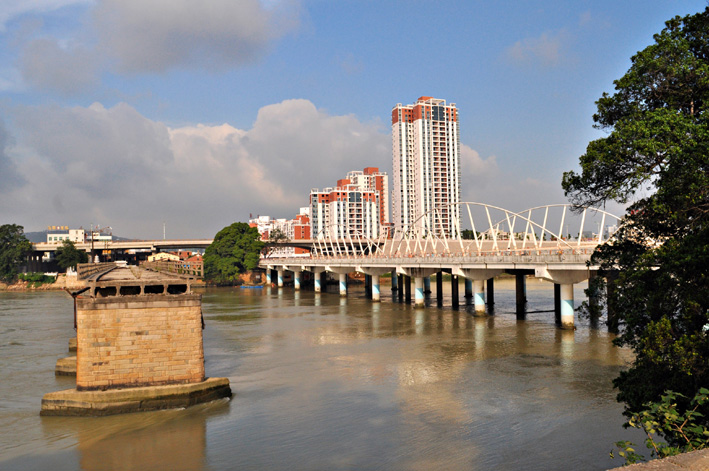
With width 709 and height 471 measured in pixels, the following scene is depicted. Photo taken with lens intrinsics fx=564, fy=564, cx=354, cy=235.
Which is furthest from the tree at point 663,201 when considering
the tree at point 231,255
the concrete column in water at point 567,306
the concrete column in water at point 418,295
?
the tree at point 231,255

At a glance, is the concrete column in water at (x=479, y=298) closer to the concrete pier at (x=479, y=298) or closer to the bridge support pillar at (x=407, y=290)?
the concrete pier at (x=479, y=298)

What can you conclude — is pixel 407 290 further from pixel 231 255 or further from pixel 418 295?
pixel 231 255

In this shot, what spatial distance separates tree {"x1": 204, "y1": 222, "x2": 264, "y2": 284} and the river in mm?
82481

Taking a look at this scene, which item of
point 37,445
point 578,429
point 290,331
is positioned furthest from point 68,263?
point 578,429

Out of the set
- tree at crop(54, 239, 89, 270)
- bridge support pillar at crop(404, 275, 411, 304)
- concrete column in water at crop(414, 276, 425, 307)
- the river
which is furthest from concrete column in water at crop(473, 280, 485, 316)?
tree at crop(54, 239, 89, 270)

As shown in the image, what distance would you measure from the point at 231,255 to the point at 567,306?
97.0m

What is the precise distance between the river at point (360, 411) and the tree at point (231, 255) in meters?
82.5

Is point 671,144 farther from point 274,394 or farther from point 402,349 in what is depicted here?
point 402,349

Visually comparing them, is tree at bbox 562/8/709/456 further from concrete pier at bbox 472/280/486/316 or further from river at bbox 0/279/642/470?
concrete pier at bbox 472/280/486/316

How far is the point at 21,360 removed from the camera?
1543 inches

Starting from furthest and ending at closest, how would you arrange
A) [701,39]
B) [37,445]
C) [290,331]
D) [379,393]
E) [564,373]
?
[290,331], [564,373], [379,393], [37,445], [701,39]

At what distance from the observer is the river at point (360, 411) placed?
20562mm

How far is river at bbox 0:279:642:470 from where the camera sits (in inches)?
810

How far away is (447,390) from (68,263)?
132m
